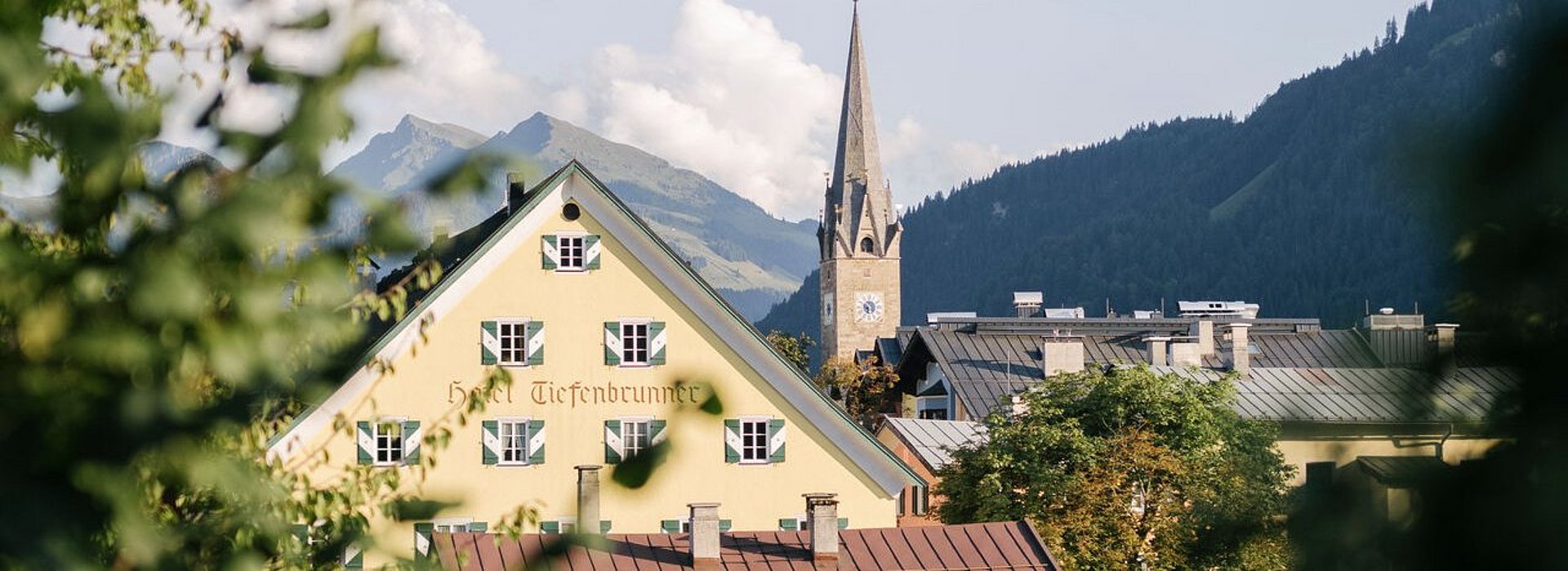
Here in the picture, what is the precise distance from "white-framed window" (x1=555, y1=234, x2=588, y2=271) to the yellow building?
0.02m

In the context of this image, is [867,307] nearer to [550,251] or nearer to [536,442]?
[550,251]

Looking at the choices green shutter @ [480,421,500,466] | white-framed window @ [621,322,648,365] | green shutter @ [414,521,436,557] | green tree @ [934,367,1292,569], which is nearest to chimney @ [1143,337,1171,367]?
green tree @ [934,367,1292,569]

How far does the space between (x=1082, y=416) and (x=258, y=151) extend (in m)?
30.8

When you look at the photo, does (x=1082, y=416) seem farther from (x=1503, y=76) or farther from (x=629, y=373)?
(x=1503, y=76)

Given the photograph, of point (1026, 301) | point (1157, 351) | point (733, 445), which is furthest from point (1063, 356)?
point (1026, 301)

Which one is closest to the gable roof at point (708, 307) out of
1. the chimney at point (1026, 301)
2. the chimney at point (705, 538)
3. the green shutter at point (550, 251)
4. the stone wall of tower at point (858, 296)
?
the green shutter at point (550, 251)

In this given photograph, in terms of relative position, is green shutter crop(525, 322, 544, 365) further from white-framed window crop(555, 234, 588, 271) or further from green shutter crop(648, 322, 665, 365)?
green shutter crop(648, 322, 665, 365)

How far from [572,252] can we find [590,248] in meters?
0.32

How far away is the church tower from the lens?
138000mm

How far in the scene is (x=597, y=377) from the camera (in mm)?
31156

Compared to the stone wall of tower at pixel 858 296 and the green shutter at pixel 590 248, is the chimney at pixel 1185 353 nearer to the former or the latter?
the green shutter at pixel 590 248

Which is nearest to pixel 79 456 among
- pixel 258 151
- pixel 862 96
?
pixel 258 151

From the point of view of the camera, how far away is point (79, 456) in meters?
2.08

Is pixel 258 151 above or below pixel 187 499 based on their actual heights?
above
